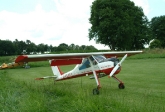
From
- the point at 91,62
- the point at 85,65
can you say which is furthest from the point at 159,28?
the point at 91,62

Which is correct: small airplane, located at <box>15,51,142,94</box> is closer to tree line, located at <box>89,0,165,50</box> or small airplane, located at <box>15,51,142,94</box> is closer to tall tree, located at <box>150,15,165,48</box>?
tree line, located at <box>89,0,165,50</box>

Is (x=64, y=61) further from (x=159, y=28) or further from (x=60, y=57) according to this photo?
(x=159, y=28)

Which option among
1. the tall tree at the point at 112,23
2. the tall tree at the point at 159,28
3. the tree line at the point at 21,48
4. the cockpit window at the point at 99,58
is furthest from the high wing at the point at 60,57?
the tall tree at the point at 159,28

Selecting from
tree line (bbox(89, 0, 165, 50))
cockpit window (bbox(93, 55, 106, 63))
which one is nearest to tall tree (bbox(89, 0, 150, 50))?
tree line (bbox(89, 0, 165, 50))

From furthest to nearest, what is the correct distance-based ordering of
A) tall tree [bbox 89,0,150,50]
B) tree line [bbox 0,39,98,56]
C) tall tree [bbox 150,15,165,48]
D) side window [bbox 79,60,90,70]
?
1. tall tree [bbox 150,15,165,48]
2. tree line [bbox 0,39,98,56]
3. tall tree [bbox 89,0,150,50]
4. side window [bbox 79,60,90,70]

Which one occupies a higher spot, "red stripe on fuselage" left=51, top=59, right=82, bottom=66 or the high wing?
the high wing

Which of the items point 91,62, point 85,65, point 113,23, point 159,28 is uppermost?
point 159,28

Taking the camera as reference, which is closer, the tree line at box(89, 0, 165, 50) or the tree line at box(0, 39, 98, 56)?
the tree line at box(89, 0, 165, 50)

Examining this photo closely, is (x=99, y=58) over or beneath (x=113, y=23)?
beneath

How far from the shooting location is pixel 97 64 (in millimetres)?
9727

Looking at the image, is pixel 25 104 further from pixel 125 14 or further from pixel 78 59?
pixel 125 14

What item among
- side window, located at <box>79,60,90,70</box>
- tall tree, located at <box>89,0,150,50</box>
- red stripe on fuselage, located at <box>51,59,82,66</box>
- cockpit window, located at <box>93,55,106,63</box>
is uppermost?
tall tree, located at <box>89,0,150,50</box>

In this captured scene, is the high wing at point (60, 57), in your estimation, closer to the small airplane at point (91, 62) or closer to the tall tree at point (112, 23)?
the small airplane at point (91, 62)

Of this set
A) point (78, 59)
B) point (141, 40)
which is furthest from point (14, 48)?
point (78, 59)
